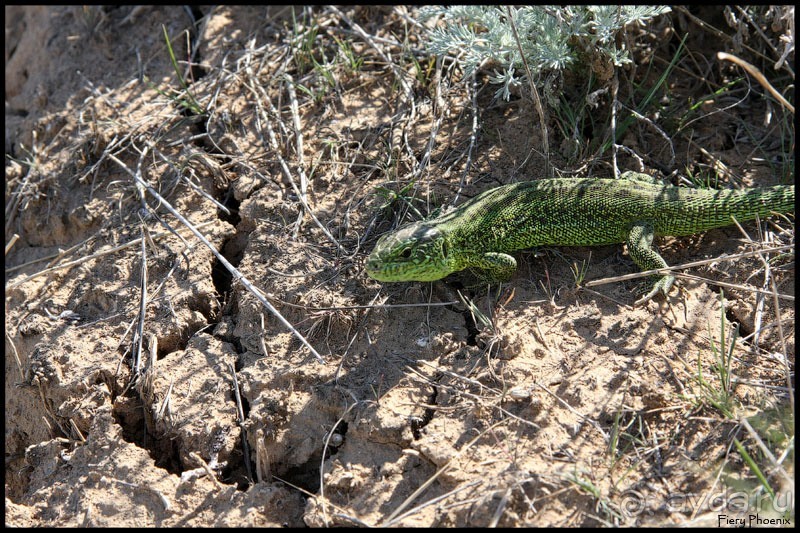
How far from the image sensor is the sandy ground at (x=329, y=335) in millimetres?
3504

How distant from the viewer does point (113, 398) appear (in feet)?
14.0

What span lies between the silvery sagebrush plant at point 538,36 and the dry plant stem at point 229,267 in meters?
2.15

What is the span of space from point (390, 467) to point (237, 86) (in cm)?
368

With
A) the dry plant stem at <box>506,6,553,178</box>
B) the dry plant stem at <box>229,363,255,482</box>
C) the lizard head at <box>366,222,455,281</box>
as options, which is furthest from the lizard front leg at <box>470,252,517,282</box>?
the dry plant stem at <box>229,363,255,482</box>

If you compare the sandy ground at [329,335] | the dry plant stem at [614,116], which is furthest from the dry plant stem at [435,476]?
the dry plant stem at [614,116]

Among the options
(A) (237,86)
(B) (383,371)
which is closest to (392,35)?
(A) (237,86)

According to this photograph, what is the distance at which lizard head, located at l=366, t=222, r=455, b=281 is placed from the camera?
409 cm

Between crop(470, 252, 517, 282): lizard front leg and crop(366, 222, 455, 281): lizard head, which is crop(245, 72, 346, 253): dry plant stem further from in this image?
crop(470, 252, 517, 282): lizard front leg

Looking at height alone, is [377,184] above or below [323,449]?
above

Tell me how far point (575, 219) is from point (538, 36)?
1381mm

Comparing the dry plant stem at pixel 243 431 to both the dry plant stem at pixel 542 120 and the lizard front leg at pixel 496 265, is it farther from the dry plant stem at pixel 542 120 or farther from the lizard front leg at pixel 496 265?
the dry plant stem at pixel 542 120

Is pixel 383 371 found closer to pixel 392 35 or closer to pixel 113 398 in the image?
pixel 113 398

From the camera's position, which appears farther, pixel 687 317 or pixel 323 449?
pixel 687 317

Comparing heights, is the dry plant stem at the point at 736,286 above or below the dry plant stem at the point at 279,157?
below
